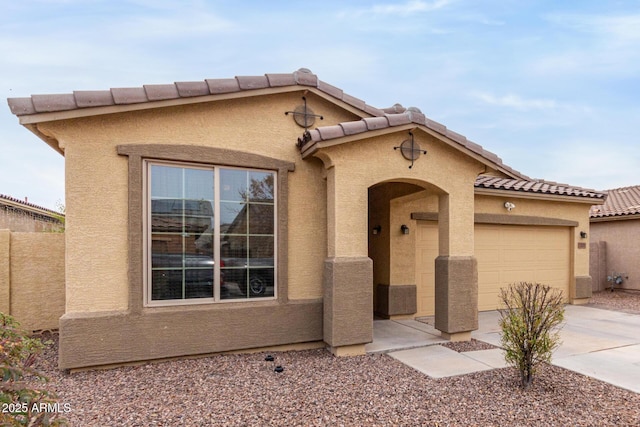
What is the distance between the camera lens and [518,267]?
1146 cm

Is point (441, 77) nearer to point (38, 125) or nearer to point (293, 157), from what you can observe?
point (293, 157)

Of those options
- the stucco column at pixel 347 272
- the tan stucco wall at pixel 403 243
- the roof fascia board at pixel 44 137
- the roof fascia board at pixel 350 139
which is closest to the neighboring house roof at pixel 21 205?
the roof fascia board at pixel 44 137

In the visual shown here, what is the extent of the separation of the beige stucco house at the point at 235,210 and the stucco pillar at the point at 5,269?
283cm

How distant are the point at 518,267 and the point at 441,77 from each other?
408 inches

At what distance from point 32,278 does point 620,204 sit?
2416cm

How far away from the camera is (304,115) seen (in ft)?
24.5

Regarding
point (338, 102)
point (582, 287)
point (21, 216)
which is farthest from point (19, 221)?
point (582, 287)

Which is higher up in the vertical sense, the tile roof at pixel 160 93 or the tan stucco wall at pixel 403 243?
the tile roof at pixel 160 93

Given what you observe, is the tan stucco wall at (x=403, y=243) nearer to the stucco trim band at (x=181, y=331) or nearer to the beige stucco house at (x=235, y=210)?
the beige stucco house at (x=235, y=210)

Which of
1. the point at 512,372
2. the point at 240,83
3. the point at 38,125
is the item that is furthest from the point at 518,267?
the point at 38,125

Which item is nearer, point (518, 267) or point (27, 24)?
point (27, 24)

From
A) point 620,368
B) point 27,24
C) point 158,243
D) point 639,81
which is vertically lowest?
point 620,368

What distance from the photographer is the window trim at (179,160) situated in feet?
20.0

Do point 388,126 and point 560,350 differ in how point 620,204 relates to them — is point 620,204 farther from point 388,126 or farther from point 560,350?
point 388,126
